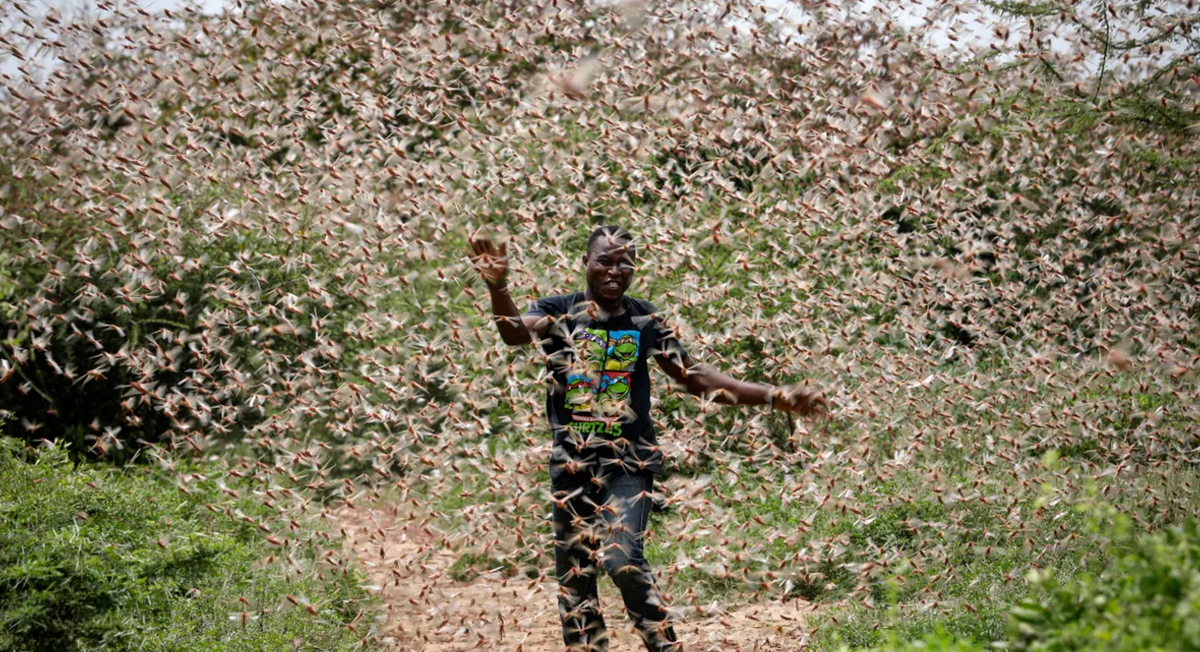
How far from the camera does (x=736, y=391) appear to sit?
4.30 metres

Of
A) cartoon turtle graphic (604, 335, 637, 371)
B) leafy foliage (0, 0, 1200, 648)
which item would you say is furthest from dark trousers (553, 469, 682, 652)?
leafy foliage (0, 0, 1200, 648)

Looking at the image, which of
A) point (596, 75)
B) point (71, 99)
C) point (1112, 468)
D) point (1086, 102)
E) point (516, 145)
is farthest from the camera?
point (516, 145)

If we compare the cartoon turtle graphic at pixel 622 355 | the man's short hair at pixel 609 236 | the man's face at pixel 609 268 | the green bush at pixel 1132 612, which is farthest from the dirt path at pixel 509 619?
the green bush at pixel 1132 612

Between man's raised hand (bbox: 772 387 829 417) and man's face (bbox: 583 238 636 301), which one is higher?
man's face (bbox: 583 238 636 301)

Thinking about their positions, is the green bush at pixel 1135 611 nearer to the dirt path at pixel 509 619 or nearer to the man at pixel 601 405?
the man at pixel 601 405

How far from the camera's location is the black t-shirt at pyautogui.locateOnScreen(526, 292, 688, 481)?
4125 millimetres

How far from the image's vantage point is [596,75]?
7797 millimetres

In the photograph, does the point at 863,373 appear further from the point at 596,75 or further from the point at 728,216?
the point at 596,75

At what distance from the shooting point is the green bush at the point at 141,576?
14.0ft

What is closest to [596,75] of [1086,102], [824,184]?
[824,184]

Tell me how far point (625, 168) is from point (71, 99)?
408cm

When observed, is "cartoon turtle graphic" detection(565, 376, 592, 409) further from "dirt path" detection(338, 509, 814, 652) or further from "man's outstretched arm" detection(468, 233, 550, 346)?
"dirt path" detection(338, 509, 814, 652)

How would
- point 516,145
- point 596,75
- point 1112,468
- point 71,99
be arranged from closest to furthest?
point 1112,468
point 71,99
point 596,75
point 516,145

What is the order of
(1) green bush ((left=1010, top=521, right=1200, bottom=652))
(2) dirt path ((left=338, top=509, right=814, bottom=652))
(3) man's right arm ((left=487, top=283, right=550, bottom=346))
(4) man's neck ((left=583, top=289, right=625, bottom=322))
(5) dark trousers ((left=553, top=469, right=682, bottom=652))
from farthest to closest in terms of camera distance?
1. (2) dirt path ((left=338, top=509, right=814, bottom=652))
2. (4) man's neck ((left=583, top=289, right=625, bottom=322))
3. (3) man's right arm ((left=487, top=283, right=550, bottom=346))
4. (5) dark trousers ((left=553, top=469, right=682, bottom=652))
5. (1) green bush ((left=1010, top=521, right=1200, bottom=652))
